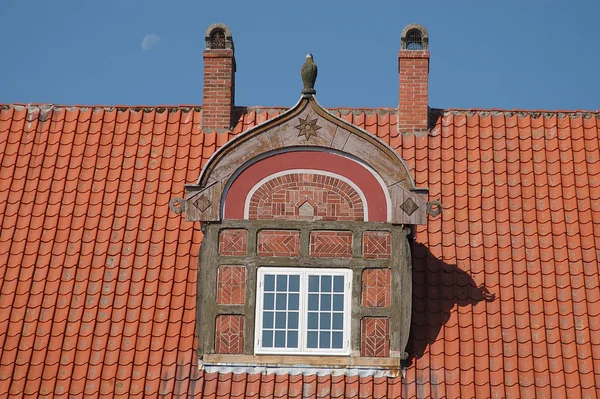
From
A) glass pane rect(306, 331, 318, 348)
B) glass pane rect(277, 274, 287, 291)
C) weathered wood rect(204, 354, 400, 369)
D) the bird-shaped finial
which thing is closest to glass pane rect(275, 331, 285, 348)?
weathered wood rect(204, 354, 400, 369)

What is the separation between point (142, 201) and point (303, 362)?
358 centimetres

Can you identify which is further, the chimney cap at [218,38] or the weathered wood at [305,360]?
the chimney cap at [218,38]

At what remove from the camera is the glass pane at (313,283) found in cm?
1625

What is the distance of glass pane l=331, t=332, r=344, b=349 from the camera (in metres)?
16.1

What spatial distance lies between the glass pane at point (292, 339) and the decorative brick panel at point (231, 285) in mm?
726

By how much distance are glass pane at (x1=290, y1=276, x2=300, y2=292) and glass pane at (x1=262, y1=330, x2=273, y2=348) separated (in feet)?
1.99

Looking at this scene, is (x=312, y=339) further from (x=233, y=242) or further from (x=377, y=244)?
(x=233, y=242)

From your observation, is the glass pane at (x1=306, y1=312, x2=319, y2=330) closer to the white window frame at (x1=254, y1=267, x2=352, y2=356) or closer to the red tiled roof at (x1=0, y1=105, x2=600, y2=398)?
the white window frame at (x1=254, y1=267, x2=352, y2=356)

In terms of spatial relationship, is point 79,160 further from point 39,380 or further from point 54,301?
point 39,380

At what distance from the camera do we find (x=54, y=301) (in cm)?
1672

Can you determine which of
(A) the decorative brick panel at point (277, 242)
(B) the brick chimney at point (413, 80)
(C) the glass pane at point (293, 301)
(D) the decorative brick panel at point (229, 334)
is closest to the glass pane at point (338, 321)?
(C) the glass pane at point (293, 301)

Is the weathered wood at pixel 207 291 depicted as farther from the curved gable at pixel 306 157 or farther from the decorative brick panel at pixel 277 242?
the decorative brick panel at pixel 277 242

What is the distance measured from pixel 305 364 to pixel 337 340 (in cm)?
50

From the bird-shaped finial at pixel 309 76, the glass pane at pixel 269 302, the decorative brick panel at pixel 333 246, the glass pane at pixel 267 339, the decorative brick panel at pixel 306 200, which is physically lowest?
the glass pane at pixel 267 339
